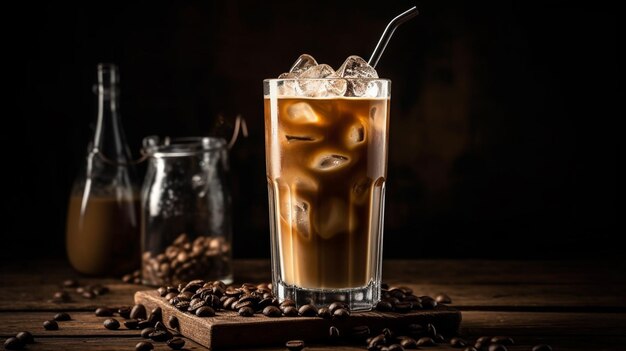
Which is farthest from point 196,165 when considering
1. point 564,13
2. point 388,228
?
point 564,13

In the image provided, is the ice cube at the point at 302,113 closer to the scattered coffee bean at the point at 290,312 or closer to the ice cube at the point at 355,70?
the ice cube at the point at 355,70

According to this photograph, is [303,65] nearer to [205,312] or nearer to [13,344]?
[205,312]

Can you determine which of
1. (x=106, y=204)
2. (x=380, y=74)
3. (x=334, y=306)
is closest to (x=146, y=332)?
(x=334, y=306)

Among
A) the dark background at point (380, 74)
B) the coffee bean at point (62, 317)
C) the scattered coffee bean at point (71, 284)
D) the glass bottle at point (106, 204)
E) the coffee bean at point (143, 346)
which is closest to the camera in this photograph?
the coffee bean at point (143, 346)

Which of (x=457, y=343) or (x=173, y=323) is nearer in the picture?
(x=457, y=343)

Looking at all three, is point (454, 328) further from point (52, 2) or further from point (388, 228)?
point (52, 2)

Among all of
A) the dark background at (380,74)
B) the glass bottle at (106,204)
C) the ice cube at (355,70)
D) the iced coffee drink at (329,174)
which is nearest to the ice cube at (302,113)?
the iced coffee drink at (329,174)
